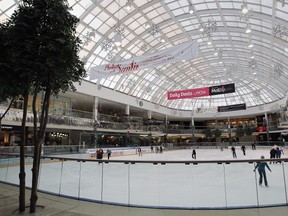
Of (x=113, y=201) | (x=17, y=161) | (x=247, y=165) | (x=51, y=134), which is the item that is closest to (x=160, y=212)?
(x=113, y=201)

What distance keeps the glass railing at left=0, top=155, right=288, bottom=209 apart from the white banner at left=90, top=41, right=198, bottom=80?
7.96m

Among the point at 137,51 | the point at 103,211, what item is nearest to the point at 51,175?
the point at 103,211

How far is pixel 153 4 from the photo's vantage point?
24688 mm

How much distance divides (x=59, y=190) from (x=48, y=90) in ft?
10.4

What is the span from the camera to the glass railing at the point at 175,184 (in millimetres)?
5336

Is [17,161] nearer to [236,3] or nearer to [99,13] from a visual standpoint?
[99,13]

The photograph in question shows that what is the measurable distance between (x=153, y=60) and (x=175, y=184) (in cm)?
963

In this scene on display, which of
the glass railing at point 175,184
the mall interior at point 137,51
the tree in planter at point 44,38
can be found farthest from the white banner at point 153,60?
the tree in planter at point 44,38

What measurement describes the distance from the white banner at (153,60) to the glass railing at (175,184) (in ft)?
26.1

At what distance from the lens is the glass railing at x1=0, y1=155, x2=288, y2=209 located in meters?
5.34

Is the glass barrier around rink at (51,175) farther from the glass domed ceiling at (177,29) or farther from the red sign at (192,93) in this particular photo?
the red sign at (192,93)

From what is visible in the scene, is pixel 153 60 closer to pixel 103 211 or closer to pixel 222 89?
pixel 222 89

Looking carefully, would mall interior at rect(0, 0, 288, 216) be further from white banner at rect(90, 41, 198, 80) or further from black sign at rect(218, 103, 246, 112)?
black sign at rect(218, 103, 246, 112)

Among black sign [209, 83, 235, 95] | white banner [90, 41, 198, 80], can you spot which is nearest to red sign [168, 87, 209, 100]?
black sign [209, 83, 235, 95]
